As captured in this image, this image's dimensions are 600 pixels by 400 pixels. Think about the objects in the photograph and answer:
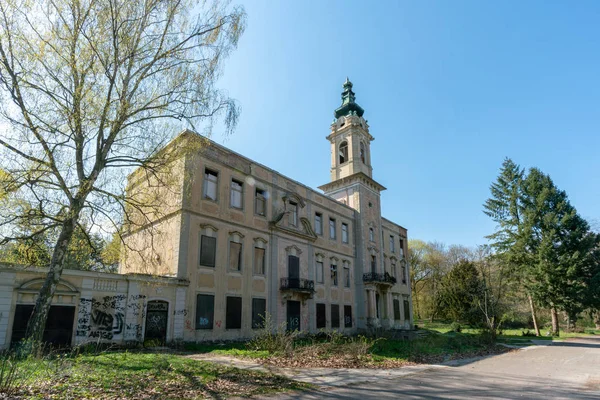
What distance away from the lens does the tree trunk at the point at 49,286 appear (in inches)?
364

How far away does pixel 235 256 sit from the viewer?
21719 mm

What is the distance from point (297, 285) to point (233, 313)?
5.61 meters

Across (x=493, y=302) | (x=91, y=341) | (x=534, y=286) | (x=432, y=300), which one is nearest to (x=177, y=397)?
(x=91, y=341)

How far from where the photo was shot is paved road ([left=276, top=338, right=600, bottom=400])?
27.7 feet

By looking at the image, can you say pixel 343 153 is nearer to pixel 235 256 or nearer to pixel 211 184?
pixel 211 184

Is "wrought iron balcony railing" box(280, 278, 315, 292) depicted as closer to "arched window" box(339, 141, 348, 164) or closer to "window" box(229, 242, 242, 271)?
"window" box(229, 242, 242, 271)

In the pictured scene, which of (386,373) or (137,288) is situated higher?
(137,288)

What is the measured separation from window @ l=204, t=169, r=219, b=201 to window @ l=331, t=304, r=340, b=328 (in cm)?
1402

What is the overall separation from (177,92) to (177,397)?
873 centimetres

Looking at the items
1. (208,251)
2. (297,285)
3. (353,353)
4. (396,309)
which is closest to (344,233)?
(297,285)

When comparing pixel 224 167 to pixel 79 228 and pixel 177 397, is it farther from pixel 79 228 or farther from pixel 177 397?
pixel 177 397

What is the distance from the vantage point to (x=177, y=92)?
1155cm

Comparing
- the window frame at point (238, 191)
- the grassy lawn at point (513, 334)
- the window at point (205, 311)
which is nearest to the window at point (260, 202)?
the window frame at point (238, 191)

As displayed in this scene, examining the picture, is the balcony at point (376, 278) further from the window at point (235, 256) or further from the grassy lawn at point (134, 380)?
the grassy lawn at point (134, 380)
